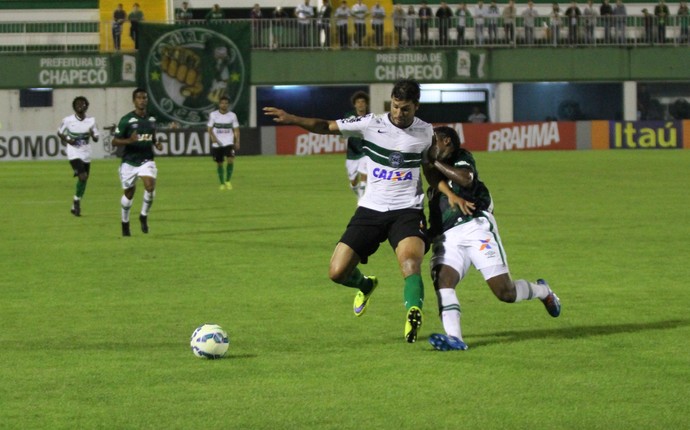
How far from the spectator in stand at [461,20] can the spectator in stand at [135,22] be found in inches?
471

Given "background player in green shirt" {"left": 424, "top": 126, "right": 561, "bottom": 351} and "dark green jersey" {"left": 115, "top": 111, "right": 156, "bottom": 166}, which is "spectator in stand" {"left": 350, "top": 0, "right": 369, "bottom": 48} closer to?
"dark green jersey" {"left": 115, "top": 111, "right": 156, "bottom": 166}

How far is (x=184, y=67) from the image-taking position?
43.9 metres

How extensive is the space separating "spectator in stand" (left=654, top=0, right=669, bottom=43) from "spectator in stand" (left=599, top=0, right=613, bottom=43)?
1.82 metres

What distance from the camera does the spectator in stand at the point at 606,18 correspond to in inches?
1949

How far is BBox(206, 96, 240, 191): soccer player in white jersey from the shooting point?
3044cm

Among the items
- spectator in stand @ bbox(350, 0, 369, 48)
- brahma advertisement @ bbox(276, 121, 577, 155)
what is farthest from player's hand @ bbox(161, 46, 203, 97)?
spectator in stand @ bbox(350, 0, 369, 48)

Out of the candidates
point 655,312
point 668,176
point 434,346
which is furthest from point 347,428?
point 668,176

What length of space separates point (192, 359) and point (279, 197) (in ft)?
60.0

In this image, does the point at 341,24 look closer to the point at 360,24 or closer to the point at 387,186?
the point at 360,24

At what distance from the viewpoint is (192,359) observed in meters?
8.96

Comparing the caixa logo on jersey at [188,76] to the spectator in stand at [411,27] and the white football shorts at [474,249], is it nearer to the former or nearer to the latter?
the spectator in stand at [411,27]

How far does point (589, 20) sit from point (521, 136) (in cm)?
546

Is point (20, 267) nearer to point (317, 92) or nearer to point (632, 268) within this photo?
point (632, 268)

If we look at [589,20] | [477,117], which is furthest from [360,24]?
[589,20]
